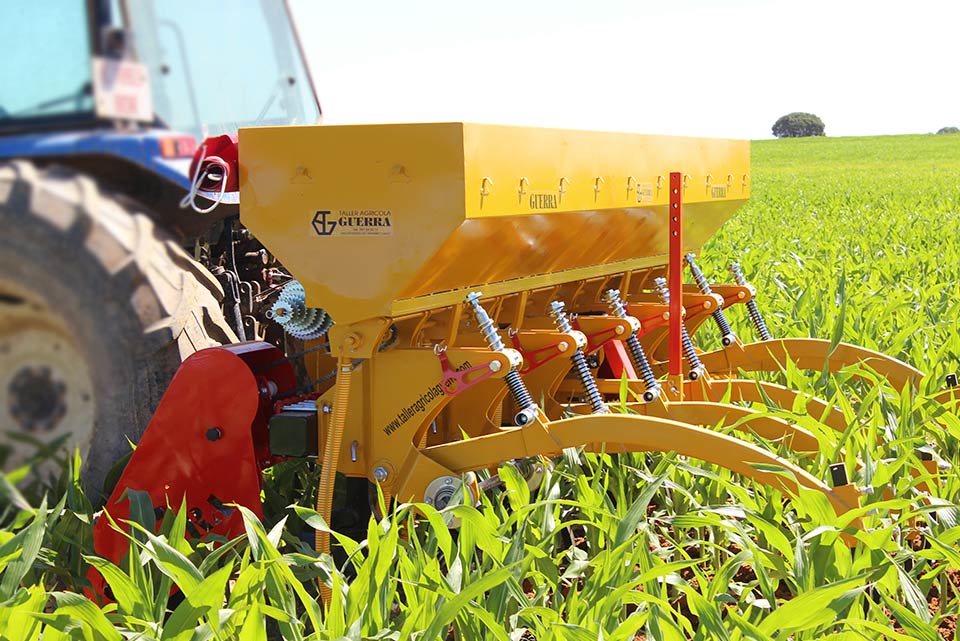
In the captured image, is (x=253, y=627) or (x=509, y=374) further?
(x=509, y=374)

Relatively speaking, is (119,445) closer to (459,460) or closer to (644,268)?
(459,460)

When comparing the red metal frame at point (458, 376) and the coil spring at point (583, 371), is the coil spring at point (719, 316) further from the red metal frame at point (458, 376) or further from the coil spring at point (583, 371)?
the red metal frame at point (458, 376)

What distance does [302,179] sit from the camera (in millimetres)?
3076

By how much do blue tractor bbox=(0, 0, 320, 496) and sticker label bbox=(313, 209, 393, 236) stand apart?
42 cm

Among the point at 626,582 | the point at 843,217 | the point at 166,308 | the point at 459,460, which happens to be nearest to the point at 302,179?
the point at 166,308

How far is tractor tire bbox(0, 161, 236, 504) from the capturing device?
10.6 feet

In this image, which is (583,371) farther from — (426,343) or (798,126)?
(798,126)

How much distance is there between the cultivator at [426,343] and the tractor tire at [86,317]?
145mm

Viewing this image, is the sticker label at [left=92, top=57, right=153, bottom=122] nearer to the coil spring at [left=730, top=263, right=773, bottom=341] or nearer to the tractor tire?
the tractor tire

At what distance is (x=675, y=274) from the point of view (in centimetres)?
365

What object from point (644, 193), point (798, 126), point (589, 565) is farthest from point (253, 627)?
point (798, 126)

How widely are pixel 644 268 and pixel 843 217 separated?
10.6 meters

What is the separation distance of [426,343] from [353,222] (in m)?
0.59

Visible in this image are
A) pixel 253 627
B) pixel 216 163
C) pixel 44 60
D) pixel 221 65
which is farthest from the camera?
pixel 221 65
